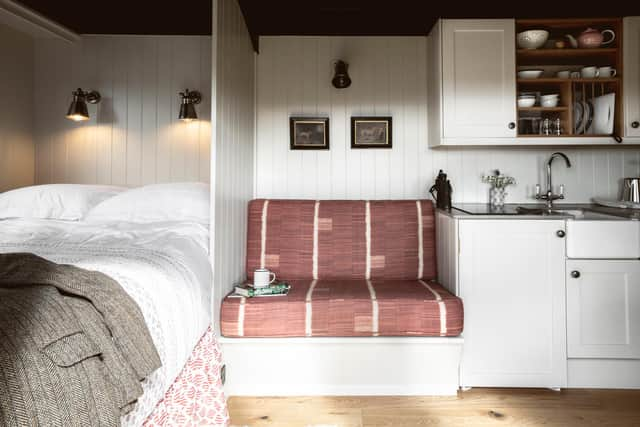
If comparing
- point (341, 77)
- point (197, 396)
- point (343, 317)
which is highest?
point (341, 77)

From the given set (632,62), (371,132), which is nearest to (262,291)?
(371,132)

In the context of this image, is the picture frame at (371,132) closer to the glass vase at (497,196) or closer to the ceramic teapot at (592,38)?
the glass vase at (497,196)

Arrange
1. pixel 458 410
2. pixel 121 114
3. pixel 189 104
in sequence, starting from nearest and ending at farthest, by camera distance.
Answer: pixel 458 410 → pixel 189 104 → pixel 121 114

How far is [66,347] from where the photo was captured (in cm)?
90

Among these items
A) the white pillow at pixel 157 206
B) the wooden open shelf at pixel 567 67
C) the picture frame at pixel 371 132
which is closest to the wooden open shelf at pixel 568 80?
the wooden open shelf at pixel 567 67

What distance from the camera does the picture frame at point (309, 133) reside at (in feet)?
10.4

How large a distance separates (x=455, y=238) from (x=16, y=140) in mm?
2954

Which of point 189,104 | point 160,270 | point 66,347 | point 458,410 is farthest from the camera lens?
point 189,104

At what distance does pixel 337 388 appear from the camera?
Result: 7.57ft

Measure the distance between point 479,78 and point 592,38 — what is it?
0.73 meters

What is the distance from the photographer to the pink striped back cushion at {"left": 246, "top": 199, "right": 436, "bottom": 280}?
2.86 m

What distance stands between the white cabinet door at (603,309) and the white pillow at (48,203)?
8.89 ft

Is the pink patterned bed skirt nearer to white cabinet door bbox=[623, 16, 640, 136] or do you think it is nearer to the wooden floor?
the wooden floor

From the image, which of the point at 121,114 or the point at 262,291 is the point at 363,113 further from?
the point at 121,114
